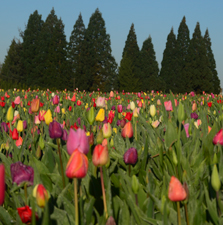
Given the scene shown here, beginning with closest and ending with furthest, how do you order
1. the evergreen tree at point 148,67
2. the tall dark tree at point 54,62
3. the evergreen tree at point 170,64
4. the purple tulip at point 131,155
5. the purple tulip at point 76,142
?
the purple tulip at point 76,142 → the purple tulip at point 131,155 → the tall dark tree at point 54,62 → the evergreen tree at point 148,67 → the evergreen tree at point 170,64

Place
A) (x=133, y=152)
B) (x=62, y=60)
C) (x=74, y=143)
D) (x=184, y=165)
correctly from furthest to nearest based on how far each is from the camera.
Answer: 1. (x=62, y=60)
2. (x=184, y=165)
3. (x=133, y=152)
4. (x=74, y=143)

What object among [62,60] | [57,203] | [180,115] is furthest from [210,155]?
[62,60]

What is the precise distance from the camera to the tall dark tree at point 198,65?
125ft

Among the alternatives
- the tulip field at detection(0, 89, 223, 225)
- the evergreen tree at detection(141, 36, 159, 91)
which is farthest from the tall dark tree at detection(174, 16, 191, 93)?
the tulip field at detection(0, 89, 223, 225)

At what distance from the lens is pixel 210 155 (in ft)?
5.17

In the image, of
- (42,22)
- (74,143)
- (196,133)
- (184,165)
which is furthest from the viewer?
(42,22)

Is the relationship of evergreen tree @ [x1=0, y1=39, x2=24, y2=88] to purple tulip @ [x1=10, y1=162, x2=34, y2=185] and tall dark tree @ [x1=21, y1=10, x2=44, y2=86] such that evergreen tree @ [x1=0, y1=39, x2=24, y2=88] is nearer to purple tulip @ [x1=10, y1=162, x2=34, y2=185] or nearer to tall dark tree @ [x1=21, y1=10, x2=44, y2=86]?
tall dark tree @ [x1=21, y1=10, x2=44, y2=86]

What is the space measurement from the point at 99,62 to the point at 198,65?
14.0 m

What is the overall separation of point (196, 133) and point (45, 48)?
1421 inches

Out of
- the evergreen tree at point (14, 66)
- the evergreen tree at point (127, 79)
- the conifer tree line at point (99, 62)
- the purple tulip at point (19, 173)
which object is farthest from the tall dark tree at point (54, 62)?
the purple tulip at point (19, 173)

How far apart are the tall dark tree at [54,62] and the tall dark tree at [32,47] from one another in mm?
836

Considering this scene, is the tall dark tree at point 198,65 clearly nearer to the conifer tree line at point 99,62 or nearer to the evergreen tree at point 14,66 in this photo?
the conifer tree line at point 99,62

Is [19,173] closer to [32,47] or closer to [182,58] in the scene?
[32,47]

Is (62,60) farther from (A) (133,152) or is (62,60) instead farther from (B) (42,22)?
(A) (133,152)
